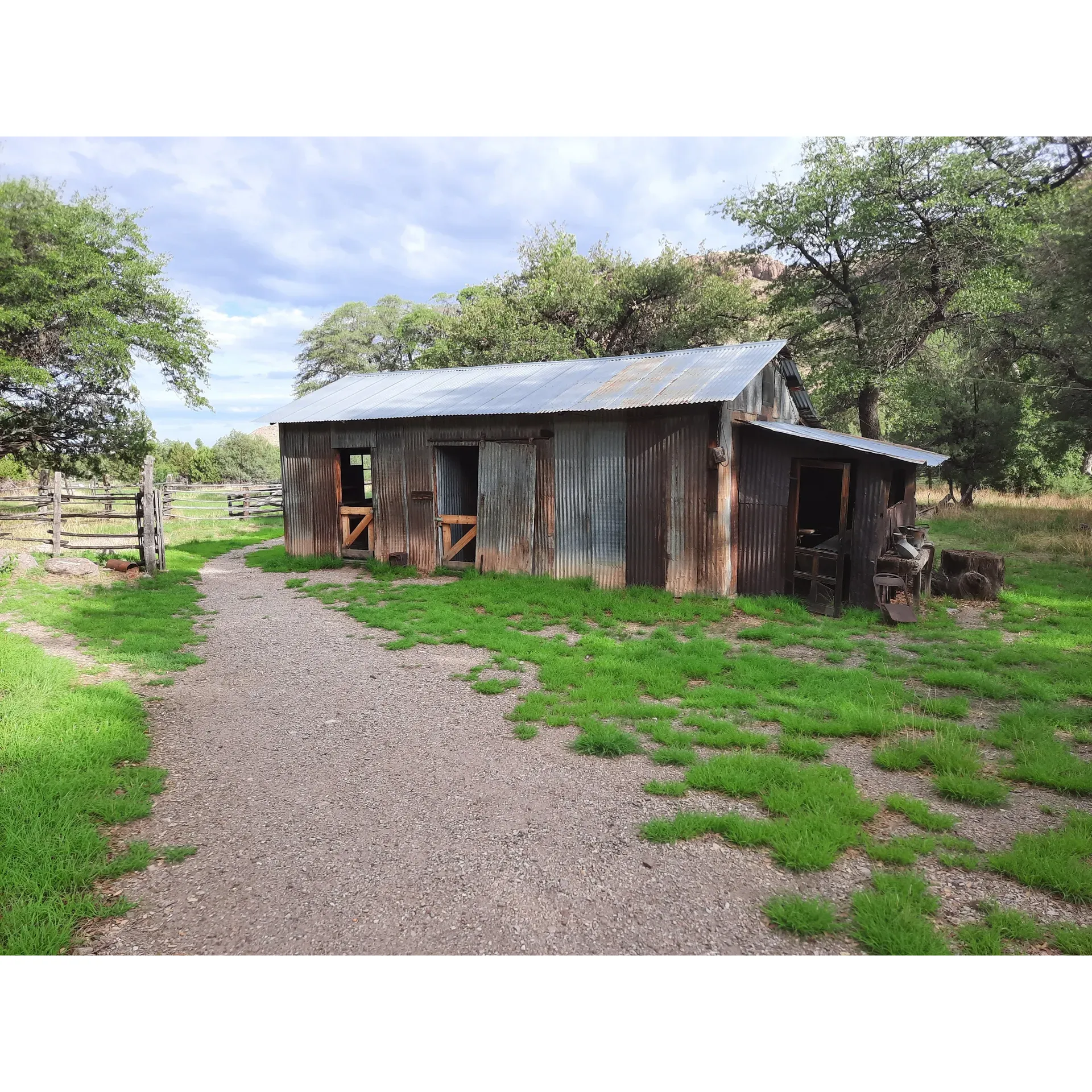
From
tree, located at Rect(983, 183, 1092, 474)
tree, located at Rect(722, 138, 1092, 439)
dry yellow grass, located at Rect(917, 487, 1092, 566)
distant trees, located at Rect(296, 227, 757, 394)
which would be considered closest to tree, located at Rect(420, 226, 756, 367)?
distant trees, located at Rect(296, 227, 757, 394)

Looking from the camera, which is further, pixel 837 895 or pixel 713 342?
pixel 713 342

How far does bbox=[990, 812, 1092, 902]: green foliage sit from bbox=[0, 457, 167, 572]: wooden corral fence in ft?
48.5

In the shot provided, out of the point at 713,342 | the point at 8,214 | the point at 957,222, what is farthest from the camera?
the point at 713,342

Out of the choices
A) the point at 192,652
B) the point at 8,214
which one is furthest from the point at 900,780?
the point at 8,214

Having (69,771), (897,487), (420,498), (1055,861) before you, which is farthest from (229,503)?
(1055,861)

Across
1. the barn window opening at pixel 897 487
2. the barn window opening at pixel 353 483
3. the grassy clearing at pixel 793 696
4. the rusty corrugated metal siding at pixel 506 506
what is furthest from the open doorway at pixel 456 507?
the barn window opening at pixel 897 487

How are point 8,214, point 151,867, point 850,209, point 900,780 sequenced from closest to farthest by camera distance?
point 151,867
point 900,780
point 8,214
point 850,209

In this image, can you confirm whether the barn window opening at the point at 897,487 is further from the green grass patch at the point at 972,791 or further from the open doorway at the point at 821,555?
the green grass patch at the point at 972,791

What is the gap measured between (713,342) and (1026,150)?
478 inches

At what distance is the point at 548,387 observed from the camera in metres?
13.6

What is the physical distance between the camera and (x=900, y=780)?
4793mm

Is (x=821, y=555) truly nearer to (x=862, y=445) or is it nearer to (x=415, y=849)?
(x=862, y=445)

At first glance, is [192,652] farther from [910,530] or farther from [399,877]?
[910,530]

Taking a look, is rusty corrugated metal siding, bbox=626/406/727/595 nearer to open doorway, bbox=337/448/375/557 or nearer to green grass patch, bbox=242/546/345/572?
open doorway, bbox=337/448/375/557
